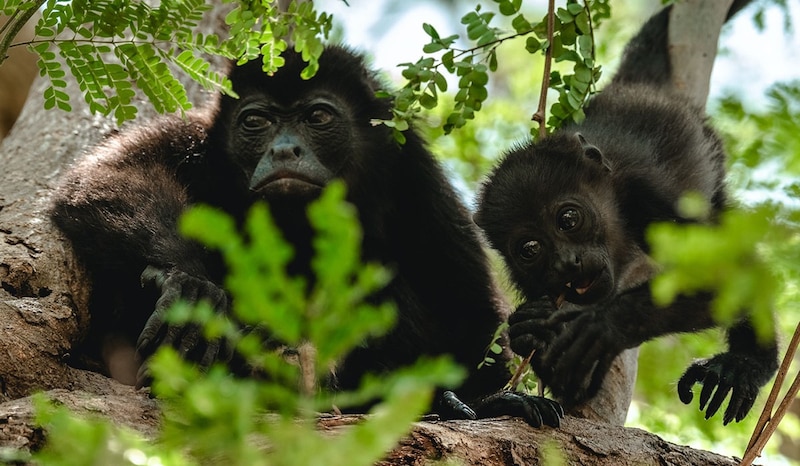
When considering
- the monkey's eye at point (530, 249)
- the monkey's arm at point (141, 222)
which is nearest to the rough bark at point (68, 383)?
the monkey's arm at point (141, 222)

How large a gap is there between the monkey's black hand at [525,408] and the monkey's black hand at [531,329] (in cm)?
32

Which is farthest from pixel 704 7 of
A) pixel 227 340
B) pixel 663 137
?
pixel 227 340

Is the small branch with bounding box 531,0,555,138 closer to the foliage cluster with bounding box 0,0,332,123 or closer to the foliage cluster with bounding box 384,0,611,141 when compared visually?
the foliage cluster with bounding box 384,0,611,141

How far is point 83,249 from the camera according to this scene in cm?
463

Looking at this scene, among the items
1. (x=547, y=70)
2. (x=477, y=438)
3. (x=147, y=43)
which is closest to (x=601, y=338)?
(x=477, y=438)

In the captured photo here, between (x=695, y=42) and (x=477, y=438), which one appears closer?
(x=477, y=438)

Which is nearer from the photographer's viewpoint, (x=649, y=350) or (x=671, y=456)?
(x=671, y=456)

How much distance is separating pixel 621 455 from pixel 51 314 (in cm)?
256

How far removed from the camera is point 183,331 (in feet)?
13.1

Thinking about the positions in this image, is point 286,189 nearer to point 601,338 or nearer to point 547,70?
point 547,70

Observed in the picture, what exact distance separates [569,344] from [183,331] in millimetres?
1830

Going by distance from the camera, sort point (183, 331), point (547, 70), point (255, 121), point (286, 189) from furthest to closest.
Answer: point (255, 121) < point (286, 189) < point (547, 70) < point (183, 331)

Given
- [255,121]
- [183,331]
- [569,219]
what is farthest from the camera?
[255,121]

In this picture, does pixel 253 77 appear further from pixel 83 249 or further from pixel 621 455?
pixel 621 455
